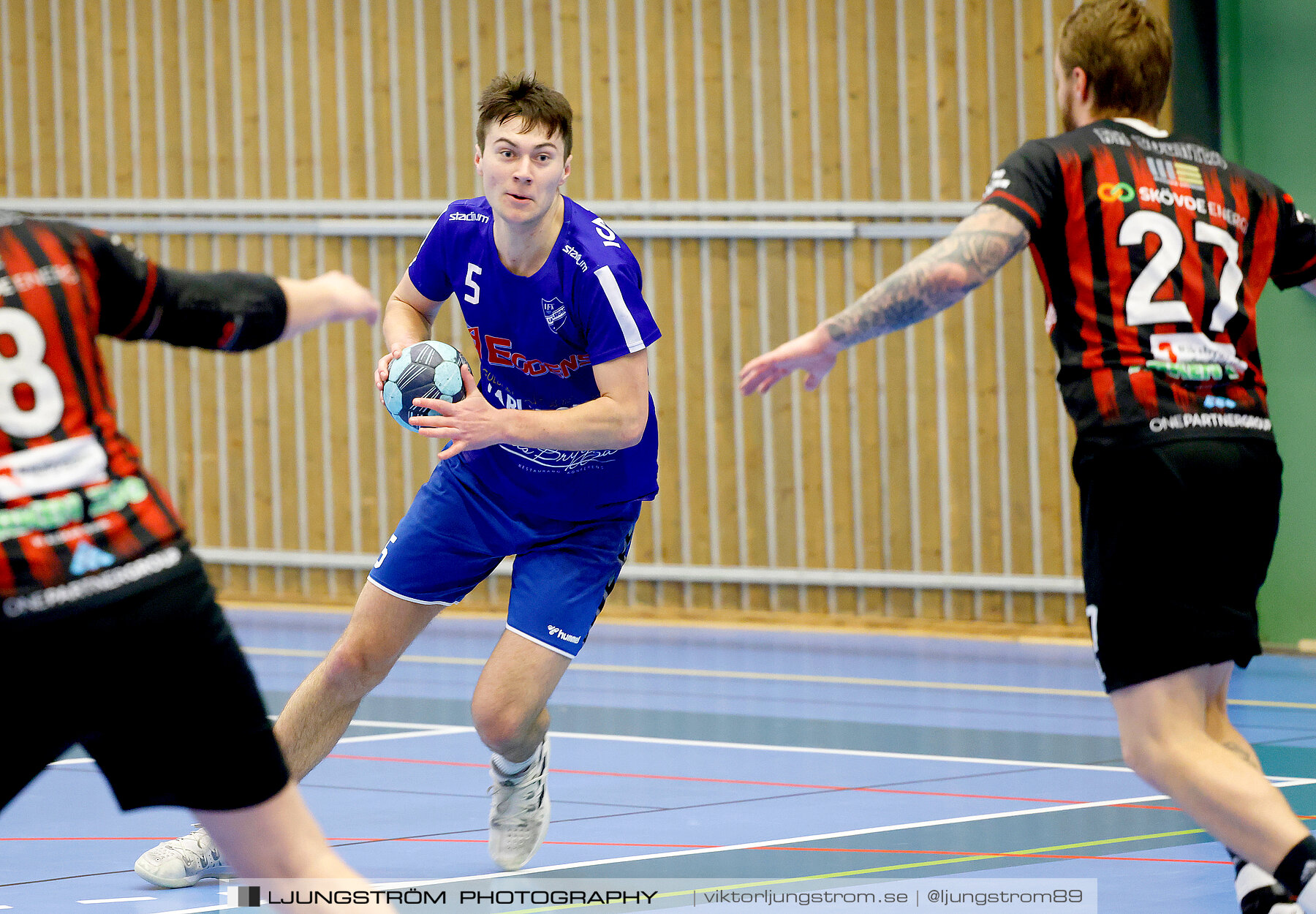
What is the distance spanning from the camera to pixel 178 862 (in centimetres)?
518

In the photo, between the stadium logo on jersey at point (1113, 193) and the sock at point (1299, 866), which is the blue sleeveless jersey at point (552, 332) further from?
the sock at point (1299, 866)

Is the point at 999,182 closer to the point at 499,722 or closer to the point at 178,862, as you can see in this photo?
the point at 499,722

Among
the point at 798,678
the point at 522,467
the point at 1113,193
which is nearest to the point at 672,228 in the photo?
the point at 798,678

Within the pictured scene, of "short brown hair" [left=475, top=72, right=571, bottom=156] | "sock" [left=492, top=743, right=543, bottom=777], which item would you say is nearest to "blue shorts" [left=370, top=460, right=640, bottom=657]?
"sock" [left=492, top=743, right=543, bottom=777]

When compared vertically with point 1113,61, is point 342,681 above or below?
below

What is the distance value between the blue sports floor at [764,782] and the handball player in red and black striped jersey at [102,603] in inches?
2.9

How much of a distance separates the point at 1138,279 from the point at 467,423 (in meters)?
1.72

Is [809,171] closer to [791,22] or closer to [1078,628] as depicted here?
[791,22]

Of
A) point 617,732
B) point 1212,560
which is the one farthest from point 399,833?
point 1212,560

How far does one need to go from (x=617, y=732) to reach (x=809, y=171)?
15.0 ft

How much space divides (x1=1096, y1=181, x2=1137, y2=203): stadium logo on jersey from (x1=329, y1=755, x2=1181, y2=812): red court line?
9.46 ft

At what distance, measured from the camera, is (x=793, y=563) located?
1152cm

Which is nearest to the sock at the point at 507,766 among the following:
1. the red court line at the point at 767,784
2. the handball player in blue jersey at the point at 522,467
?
the handball player in blue jersey at the point at 522,467

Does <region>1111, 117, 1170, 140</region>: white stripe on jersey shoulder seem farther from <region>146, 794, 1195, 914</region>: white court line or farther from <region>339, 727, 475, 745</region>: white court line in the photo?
<region>339, 727, 475, 745</region>: white court line
